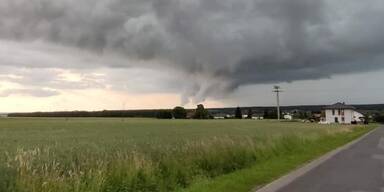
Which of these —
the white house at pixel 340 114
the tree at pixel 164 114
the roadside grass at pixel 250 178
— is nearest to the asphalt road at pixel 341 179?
the roadside grass at pixel 250 178

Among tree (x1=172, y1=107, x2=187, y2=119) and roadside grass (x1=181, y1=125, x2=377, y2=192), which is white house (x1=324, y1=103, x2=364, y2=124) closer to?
tree (x1=172, y1=107, x2=187, y2=119)

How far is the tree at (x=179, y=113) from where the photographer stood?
182125mm

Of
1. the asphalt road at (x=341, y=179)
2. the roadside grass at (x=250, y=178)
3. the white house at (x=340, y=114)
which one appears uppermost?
the white house at (x=340, y=114)

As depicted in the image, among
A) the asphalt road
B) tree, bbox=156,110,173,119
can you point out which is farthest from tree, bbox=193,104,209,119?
the asphalt road

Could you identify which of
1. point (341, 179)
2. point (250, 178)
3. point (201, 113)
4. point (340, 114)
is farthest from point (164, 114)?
point (250, 178)

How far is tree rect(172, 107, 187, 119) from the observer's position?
182 metres

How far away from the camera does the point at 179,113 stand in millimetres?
183500

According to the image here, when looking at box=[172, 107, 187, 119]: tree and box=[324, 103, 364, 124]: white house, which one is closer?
box=[172, 107, 187, 119]: tree

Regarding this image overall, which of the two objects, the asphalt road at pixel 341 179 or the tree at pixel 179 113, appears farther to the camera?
the tree at pixel 179 113

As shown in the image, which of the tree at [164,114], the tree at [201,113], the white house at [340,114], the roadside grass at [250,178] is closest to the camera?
the roadside grass at [250,178]

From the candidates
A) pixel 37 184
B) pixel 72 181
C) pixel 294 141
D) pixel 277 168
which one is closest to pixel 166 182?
pixel 72 181

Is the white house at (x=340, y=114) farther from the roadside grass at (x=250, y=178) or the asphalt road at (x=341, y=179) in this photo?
the asphalt road at (x=341, y=179)

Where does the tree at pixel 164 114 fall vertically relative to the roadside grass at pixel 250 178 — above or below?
above

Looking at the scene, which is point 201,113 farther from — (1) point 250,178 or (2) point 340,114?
(1) point 250,178
